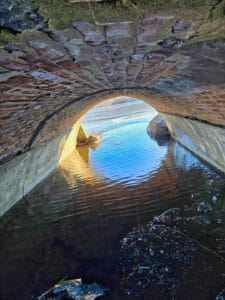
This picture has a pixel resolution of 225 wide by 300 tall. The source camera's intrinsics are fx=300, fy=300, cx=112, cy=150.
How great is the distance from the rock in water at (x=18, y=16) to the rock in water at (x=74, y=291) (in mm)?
3333

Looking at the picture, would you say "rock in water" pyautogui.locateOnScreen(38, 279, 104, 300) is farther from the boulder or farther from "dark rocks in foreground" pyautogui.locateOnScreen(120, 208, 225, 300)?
the boulder

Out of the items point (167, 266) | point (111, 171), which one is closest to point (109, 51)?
point (167, 266)

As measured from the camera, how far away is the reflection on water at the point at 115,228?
168 inches

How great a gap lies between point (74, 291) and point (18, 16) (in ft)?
11.5

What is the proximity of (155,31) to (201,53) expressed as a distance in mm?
761

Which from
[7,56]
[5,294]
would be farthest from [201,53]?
[5,294]

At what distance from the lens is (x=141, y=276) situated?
13.9 ft

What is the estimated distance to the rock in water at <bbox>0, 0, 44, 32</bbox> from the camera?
1890 mm

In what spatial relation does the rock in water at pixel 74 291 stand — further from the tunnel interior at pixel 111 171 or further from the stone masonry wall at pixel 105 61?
the stone masonry wall at pixel 105 61

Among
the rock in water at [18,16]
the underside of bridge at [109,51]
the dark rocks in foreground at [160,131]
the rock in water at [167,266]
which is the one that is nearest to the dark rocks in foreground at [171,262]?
the rock in water at [167,266]

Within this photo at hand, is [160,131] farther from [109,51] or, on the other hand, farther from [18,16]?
[18,16]

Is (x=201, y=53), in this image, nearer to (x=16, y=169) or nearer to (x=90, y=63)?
(x=90, y=63)

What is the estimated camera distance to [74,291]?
13.4 ft

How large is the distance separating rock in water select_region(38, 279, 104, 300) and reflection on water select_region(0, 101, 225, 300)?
0.47ft
